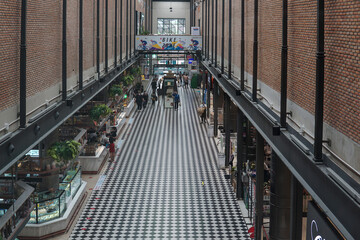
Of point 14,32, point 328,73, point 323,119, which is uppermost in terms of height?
point 14,32

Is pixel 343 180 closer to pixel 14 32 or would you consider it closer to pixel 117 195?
pixel 14 32

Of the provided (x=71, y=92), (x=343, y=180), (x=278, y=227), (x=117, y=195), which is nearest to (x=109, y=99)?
(x=117, y=195)

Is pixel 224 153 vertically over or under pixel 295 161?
under

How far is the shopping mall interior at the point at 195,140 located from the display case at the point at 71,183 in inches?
1.9

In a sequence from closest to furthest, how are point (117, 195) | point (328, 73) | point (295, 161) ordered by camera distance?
point (328, 73)
point (295, 161)
point (117, 195)

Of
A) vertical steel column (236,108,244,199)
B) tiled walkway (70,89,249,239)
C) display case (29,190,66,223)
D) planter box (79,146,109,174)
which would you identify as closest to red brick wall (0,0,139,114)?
display case (29,190,66,223)

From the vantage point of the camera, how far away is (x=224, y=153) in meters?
21.6

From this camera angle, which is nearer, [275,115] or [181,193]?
[275,115]

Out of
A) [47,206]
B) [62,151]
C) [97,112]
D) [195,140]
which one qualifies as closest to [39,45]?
[62,151]

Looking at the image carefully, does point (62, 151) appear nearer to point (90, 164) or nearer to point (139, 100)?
point (90, 164)

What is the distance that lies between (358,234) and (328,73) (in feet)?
8.26

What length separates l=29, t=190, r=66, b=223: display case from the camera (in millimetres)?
13320

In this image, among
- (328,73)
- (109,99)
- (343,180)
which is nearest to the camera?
(343,180)

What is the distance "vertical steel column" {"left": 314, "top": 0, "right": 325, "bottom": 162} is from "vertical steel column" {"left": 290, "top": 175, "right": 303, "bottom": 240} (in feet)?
6.52
